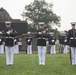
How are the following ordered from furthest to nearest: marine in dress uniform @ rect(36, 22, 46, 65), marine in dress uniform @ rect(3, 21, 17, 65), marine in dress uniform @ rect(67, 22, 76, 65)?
marine in dress uniform @ rect(67, 22, 76, 65) → marine in dress uniform @ rect(36, 22, 46, 65) → marine in dress uniform @ rect(3, 21, 17, 65)

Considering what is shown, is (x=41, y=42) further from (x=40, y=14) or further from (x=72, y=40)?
(x=40, y=14)

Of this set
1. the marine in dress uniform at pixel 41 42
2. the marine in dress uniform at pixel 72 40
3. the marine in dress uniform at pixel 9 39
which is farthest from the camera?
the marine in dress uniform at pixel 72 40

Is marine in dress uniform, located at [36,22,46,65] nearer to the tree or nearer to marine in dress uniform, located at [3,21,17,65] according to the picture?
marine in dress uniform, located at [3,21,17,65]

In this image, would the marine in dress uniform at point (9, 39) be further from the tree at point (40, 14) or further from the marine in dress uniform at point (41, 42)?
the tree at point (40, 14)

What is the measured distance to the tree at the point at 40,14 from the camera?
274ft

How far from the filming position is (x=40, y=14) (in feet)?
277

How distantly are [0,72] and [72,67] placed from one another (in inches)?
152

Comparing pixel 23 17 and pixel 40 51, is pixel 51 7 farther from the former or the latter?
pixel 40 51

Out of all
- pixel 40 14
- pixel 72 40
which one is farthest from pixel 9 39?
pixel 40 14

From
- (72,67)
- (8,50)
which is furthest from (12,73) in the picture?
(72,67)

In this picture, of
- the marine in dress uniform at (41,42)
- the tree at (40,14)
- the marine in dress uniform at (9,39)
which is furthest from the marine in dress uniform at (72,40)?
the tree at (40,14)

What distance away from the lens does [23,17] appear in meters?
86.8

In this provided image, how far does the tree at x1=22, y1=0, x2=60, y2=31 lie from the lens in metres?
83.4

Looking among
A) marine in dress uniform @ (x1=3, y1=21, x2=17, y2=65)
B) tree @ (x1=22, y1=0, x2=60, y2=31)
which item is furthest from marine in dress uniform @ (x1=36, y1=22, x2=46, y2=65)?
tree @ (x1=22, y1=0, x2=60, y2=31)
